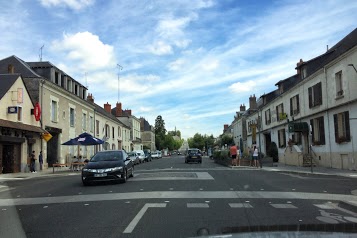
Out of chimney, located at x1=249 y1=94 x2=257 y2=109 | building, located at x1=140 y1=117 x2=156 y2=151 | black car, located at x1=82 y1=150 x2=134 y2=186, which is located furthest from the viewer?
building, located at x1=140 y1=117 x2=156 y2=151

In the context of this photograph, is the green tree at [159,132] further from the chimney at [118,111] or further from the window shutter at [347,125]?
the window shutter at [347,125]

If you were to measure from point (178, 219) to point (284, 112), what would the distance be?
32.4 metres

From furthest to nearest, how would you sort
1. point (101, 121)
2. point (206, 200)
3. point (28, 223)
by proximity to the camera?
point (101, 121)
point (206, 200)
point (28, 223)

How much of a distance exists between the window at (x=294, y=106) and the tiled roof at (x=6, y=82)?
22703 mm

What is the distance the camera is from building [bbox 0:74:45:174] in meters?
26.3

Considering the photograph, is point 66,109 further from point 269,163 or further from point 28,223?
point 28,223

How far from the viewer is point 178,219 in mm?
8102

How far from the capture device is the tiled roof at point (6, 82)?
26894 millimetres

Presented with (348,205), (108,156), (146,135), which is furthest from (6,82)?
(146,135)

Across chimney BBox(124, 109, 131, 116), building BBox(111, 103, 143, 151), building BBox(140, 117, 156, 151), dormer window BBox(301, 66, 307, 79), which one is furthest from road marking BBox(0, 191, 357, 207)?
building BBox(140, 117, 156, 151)

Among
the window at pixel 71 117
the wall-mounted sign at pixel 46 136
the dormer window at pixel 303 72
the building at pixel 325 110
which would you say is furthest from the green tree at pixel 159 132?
the dormer window at pixel 303 72

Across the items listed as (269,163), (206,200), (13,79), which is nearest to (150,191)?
(206,200)

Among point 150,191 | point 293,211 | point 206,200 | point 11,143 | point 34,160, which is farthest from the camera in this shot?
point 34,160

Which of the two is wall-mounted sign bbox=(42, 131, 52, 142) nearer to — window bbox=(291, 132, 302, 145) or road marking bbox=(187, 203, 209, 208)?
window bbox=(291, 132, 302, 145)
